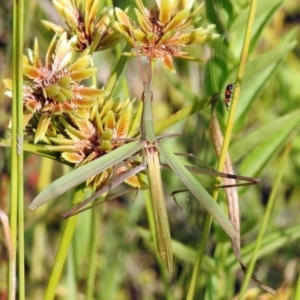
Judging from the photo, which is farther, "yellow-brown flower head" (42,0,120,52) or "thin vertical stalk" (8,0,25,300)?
"yellow-brown flower head" (42,0,120,52)

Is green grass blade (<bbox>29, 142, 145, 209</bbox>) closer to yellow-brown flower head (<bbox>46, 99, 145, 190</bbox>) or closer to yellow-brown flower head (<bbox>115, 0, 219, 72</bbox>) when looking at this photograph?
yellow-brown flower head (<bbox>46, 99, 145, 190</bbox>)

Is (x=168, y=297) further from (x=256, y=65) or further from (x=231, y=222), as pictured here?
(x=256, y=65)

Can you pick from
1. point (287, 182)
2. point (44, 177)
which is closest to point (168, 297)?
point (44, 177)

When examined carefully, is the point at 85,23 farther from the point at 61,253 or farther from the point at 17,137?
the point at 61,253

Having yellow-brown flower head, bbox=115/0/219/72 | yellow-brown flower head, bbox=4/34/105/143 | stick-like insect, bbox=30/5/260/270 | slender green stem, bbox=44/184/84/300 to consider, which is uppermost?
yellow-brown flower head, bbox=115/0/219/72

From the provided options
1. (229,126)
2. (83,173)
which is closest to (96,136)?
(83,173)

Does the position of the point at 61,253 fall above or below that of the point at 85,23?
below

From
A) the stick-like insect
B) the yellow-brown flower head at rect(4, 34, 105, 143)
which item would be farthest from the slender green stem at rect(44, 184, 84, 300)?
the yellow-brown flower head at rect(4, 34, 105, 143)
